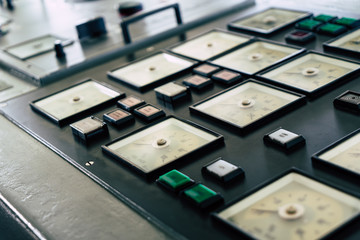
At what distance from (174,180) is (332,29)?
127cm

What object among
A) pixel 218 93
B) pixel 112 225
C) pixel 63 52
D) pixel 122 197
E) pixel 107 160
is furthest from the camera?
pixel 63 52

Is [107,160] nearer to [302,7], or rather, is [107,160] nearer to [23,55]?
[23,55]

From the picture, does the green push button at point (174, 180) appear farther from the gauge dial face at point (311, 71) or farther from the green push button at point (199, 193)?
the gauge dial face at point (311, 71)

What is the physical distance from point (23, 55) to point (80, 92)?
0.68 metres

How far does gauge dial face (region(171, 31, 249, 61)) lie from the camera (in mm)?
2441

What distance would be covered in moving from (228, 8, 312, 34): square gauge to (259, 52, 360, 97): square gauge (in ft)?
1.30

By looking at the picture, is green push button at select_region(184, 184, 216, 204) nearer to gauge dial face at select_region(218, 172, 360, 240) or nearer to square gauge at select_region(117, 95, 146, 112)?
gauge dial face at select_region(218, 172, 360, 240)

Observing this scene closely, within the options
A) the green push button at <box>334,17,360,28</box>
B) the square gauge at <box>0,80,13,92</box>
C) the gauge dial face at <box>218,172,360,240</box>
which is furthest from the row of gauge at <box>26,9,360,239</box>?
the square gauge at <box>0,80,13,92</box>

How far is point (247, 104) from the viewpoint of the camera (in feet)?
6.17

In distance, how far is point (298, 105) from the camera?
1.81m

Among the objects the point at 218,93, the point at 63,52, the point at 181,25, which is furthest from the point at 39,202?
the point at 181,25

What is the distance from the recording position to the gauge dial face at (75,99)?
214 centimetres

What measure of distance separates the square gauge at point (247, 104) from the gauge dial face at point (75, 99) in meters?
0.45

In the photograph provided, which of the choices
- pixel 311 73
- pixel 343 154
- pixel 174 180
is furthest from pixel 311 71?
pixel 174 180
